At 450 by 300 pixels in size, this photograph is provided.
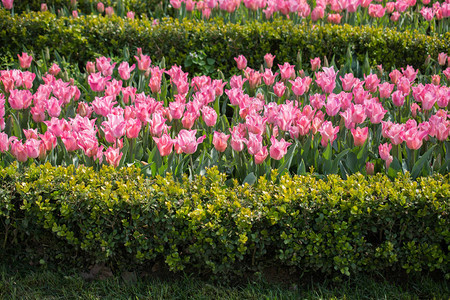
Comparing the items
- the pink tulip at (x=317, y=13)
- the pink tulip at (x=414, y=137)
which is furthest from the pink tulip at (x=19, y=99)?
the pink tulip at (x=317, y=13)

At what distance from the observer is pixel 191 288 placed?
3250 millimetres

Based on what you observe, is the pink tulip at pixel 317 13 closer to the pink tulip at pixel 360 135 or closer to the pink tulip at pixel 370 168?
the pink tulip at pixel 360 135

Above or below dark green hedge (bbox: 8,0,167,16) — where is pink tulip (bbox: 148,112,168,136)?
below

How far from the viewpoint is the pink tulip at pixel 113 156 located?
133 inches

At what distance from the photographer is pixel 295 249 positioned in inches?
126

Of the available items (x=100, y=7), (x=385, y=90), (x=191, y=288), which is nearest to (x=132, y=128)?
(x=191, y=288)

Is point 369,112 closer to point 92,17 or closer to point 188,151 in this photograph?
point 188,151

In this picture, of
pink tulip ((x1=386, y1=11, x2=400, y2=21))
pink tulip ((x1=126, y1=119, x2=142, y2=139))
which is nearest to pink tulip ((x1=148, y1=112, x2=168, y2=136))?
pink tulip ((x1=126, y1=119, x2=142, y2=139))

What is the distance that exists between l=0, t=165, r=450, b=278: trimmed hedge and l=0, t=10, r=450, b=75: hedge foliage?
9.97 ft

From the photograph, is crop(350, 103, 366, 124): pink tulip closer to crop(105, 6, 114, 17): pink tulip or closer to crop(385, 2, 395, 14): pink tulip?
crop(385, 2, 395, 14): pink tulip

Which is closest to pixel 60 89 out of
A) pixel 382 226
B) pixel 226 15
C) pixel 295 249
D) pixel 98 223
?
pixel 98 223

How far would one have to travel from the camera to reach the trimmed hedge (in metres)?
3.13

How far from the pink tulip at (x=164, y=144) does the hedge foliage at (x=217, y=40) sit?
291 centimetres

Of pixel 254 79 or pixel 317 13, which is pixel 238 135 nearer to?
pixel 254 79
